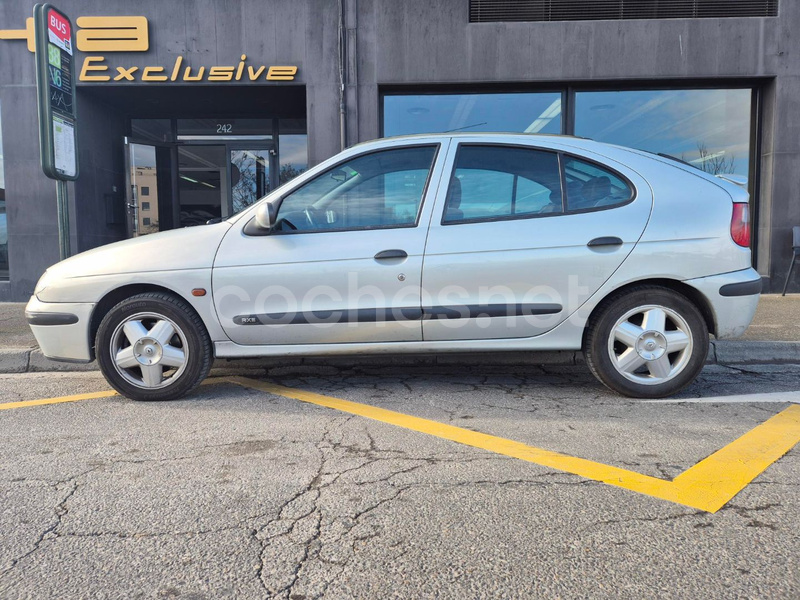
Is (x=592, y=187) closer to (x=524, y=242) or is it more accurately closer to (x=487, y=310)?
(x=524, y=242)

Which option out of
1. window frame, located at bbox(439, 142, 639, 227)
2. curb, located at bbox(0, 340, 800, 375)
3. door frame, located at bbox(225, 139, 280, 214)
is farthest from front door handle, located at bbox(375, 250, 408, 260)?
door frame, located at bbox(225, 139, 280, 214)

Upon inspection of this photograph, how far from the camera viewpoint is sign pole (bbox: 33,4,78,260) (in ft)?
16.3

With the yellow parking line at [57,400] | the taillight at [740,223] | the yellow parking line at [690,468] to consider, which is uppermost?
the taillight at [740,223]

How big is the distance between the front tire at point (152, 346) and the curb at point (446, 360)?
3.35 feet

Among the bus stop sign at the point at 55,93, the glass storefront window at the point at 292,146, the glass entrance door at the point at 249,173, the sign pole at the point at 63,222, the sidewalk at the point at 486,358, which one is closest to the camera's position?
the sidewalk at the point at 486,358

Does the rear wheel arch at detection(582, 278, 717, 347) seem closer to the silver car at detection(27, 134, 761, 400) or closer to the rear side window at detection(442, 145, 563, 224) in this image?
the silver car at detection(27, 134, 761, 400)

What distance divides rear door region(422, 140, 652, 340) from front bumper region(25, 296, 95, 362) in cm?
217

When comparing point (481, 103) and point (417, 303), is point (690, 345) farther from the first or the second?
point (481, 103)

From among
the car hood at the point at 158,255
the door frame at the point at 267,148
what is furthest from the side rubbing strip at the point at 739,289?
the door frame at the point at 267,148

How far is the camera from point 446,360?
4.82 metres

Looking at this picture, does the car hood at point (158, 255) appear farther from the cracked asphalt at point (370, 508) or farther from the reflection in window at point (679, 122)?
the reflection in window at point (679, 122)

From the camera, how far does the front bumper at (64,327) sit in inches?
147

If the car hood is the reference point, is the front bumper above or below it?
below

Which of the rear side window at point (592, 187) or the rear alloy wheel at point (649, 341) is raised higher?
the rear side window at point (592, 187)
